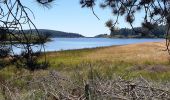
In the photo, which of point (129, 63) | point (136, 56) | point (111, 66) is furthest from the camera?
point (136, 56)


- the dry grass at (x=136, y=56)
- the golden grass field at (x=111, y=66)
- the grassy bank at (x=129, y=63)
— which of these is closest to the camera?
the golden grass field at (x=111, y=66)

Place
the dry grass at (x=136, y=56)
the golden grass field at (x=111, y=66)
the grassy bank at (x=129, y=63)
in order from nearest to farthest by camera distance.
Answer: the golden grass field at (x=111, y=66), the grassy bank at (x=129, y=63), the dry grass at (x=136, y=56)

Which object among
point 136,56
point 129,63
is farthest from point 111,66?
point 136,56

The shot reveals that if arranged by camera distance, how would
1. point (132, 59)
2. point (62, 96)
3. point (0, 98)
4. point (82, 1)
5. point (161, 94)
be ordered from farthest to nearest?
point (132, 59) < point (82, 1) < point (0, 98) < point (62, 96) < point (161, 94)

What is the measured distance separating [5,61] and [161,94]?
388 centimetres

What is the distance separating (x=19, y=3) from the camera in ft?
18.8

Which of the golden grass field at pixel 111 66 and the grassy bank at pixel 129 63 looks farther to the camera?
the grassy bank at pixel 129 63

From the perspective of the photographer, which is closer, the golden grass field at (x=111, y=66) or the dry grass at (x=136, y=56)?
the golden grass field at (x=111, y=66)

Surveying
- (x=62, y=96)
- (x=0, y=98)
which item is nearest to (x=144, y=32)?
(x=0, y=98)

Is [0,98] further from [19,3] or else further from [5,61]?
[5,61]

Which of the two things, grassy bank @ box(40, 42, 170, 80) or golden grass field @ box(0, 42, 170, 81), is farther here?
grassy bank @ box(40, 42, 170, 80)

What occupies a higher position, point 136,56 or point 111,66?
point 111,66

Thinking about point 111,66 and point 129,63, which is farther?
point 129,63

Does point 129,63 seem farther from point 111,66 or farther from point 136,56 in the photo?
point 111,66
